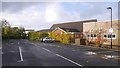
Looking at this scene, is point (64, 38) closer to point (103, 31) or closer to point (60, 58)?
point (103, 31)

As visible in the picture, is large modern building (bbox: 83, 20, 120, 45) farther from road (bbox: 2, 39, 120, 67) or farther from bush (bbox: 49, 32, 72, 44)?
road (bbox: 2, 39, 120, 67)

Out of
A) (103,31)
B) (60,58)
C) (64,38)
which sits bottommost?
(60,58)

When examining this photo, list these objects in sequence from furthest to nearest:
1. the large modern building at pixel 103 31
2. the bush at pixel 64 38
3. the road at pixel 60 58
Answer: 1. the bush at pixel 64 38
2. the large modern building at pixel 103 31
3. the road at pixel 60 58

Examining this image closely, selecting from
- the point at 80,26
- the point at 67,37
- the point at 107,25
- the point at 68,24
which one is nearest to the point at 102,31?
the point at 107,25

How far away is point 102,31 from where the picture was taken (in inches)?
2010

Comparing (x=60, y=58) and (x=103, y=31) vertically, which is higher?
(x=103, y=31)

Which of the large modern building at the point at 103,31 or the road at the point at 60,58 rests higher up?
the large modern building at the point at 103,31

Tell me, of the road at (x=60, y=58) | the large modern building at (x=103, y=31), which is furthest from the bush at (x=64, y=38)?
the road at (x=60, y=58)

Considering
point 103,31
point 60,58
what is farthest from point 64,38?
point 60,58

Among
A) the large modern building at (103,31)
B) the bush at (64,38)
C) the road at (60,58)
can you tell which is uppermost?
the large modern building at (103,31)

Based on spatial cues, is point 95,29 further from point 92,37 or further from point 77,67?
point 77,67

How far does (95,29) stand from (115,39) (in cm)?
775

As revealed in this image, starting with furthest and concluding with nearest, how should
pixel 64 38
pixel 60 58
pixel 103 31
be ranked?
pixel 64 38
pixel 103 31
pixel 60 58

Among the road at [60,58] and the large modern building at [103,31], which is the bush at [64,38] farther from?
the road at [60,58]
